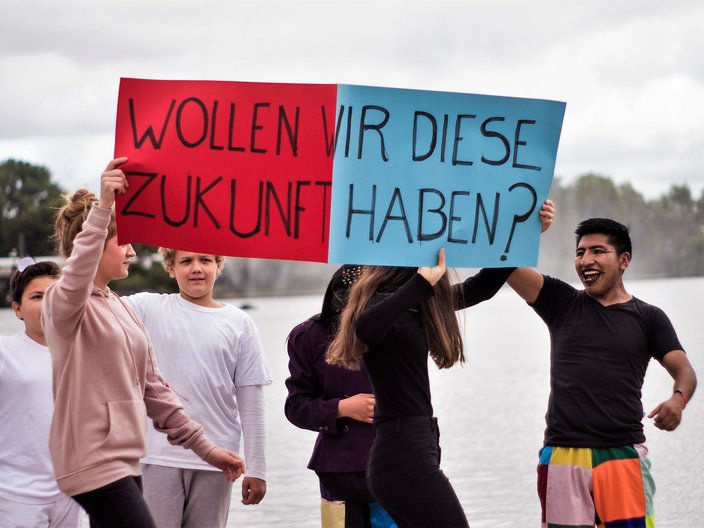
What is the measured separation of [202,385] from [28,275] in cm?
83

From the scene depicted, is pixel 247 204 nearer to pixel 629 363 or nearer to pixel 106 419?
pixel 106 419

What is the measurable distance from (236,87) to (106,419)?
52.0 inches

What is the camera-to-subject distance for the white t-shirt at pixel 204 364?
17.2ft

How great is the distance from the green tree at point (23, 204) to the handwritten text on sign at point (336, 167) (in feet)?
307

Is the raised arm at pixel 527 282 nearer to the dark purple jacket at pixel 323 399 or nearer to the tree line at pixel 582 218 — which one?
the dark purple jacket at pixel 323 399

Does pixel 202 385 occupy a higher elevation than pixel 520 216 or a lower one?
lower

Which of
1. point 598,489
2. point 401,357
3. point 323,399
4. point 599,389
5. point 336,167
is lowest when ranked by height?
point 598,489

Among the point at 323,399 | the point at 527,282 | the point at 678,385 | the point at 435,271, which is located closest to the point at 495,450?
the point at 678,385

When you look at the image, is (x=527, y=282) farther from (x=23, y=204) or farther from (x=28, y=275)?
(x=23, y=204)

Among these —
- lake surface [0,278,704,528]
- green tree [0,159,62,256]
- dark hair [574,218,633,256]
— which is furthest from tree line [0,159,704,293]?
dark hair [574,218,633,256]

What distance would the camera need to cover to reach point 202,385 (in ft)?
17.3

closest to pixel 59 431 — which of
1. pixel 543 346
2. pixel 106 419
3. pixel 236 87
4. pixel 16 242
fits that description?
pixel 106 419

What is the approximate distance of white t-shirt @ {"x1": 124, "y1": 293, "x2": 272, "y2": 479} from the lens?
524cm

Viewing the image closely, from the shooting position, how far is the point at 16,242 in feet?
328
